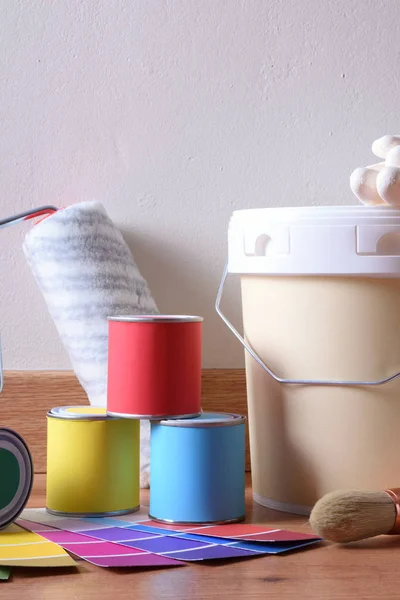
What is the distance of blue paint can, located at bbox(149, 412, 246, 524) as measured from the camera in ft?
2.72

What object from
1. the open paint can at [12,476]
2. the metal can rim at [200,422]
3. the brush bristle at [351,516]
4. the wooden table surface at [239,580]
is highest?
the metal can rim at [200,422]

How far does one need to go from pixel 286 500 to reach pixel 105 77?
593mm

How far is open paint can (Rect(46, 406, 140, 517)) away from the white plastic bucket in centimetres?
17

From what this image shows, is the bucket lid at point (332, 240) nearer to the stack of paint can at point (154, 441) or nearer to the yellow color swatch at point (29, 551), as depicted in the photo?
the stack of paint can at point (154, 441)

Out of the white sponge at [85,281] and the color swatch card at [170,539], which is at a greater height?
the white sponge at [85,281]

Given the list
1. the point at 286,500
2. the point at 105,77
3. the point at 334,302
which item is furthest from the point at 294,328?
the point at 105,77

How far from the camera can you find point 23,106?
1120mm

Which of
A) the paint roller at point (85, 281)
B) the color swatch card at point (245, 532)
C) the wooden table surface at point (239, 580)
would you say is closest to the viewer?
the wooden table surface at point (239, 580)

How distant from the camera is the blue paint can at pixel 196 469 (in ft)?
2.72

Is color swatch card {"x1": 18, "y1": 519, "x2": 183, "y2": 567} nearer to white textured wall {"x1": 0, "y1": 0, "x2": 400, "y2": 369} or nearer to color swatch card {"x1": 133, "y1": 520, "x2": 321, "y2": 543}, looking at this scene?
color swatch card {"x1": 133, "y1": 520, "x2": 321, "y2": 543}

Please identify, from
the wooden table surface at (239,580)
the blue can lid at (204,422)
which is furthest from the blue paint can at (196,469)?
the wooden table surface at (239,580)

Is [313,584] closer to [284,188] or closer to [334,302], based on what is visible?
[334,302]

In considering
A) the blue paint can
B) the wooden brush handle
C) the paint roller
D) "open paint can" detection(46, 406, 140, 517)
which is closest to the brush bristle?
the wooden brush handle

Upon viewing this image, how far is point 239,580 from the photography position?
2.24ft
